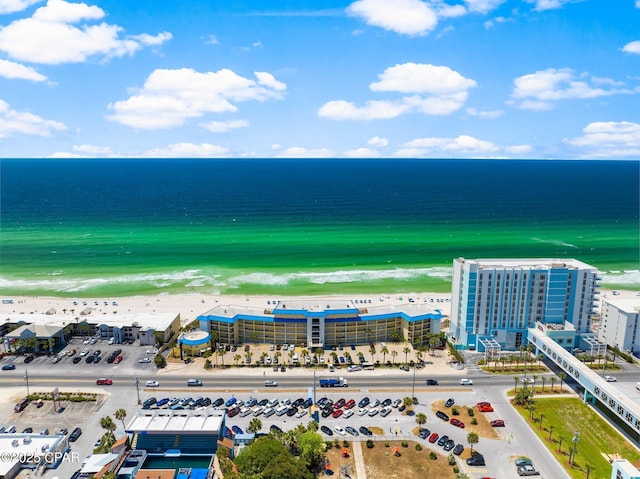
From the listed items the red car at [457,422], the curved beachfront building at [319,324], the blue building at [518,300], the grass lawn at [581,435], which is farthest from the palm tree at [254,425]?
the blue building at [518,300]

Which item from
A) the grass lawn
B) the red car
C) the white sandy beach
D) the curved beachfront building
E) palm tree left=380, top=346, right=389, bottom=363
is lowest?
the grass lawn

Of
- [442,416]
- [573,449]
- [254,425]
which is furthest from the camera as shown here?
[442,416]

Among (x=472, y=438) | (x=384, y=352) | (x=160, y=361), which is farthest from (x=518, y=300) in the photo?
(x=160, y=361)

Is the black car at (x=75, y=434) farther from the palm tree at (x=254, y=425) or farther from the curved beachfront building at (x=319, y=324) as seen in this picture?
the curved beachfront building at (x=319, y=324)

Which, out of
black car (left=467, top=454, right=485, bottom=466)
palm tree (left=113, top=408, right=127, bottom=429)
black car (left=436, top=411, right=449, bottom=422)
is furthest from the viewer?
black car (left=436, top=411, right=449, bottom=422)

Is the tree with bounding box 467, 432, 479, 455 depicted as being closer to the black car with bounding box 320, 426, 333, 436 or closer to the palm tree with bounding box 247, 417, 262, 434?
the black car with bounding box 320, 426, 333, 436

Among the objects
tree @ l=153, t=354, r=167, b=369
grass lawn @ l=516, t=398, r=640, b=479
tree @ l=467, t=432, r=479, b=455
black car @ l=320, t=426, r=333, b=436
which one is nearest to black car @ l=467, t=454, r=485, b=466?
tree @ l=467, t=432, r=479, b=455

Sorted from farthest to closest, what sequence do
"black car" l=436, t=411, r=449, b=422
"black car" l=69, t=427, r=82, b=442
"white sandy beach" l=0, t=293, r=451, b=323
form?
1. "white sandy beach" l=0, t=293, r=451, b=323
2. "black car" l=436, t=411, r=449, b=422
3. "black car" l=69, t=427, r=82, b=442

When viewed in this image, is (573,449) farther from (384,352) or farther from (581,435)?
(384,352)
